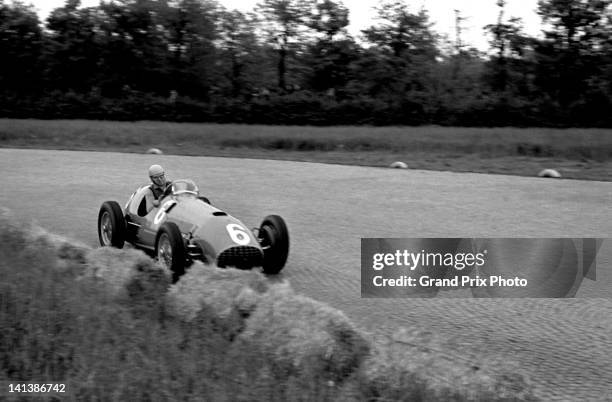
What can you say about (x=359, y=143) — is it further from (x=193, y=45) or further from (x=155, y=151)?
(x=193, y=45)

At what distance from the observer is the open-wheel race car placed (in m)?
8.70

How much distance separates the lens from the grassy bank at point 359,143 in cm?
2588

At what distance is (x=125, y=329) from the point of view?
6.03 metres

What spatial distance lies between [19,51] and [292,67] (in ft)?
58.4

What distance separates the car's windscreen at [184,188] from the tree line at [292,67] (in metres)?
31.2

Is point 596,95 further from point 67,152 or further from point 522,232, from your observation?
point 522,232

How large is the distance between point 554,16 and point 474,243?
37.6 meters

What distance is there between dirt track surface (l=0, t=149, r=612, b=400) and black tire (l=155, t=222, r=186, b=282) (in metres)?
1.40

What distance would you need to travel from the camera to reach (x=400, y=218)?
1438 centimetres

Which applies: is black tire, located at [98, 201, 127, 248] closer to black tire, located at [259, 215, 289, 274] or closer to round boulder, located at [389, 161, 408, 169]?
black tire, located at [259, 215, 289, 274]

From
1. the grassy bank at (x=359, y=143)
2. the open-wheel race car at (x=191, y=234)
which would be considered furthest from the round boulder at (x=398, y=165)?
the open-wheel race car at (x=191, y=234)

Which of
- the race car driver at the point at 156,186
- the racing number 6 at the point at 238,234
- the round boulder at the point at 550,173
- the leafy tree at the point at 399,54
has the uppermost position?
the leafy tree at the point at 399,54

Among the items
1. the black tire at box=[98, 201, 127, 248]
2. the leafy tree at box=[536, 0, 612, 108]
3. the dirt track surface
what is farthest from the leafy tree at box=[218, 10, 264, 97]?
the black tire at box=[98, 201, 127, 248]

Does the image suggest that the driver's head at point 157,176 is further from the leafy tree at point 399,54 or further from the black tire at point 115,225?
the leafy tree at point 399,54
